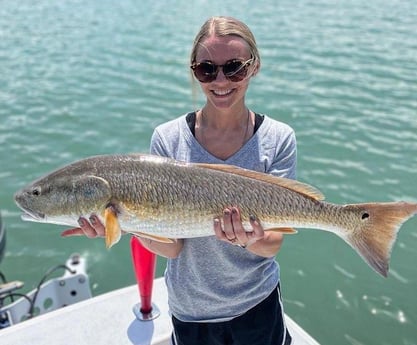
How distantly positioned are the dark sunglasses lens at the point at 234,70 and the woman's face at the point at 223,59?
0.06 feet

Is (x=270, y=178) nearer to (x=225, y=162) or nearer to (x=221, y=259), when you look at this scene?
(x=225, y=162)

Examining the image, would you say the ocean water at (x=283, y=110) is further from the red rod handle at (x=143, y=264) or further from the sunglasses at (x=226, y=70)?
the red rod handle at (x=143, y=264)

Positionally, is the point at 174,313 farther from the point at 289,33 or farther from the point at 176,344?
the point at 289,33

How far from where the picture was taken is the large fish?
2590mm

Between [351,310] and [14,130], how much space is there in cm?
802

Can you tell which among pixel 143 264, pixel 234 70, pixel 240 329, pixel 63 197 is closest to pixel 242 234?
pixel 240 329

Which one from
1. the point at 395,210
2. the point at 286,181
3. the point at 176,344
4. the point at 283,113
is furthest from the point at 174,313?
the point at 283,113

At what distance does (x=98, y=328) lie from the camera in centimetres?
391

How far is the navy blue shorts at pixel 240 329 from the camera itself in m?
2.74

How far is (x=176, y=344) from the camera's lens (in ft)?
9.68

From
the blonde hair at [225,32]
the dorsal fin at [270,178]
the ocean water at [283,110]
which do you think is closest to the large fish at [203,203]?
the dorsal fin at [270,178]

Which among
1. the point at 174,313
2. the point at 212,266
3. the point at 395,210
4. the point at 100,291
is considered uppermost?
the point at 395,210

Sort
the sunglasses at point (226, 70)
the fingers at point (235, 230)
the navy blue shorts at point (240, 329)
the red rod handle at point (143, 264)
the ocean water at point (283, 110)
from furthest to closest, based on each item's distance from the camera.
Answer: the ocean water at point (283, 110), the red rod handle at point (143, 264), the navy blue shorts at point (240, 329), the sunglasses at point (226, 70), the fingers at point (235, 230)

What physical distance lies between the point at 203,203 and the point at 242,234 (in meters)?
0.28
